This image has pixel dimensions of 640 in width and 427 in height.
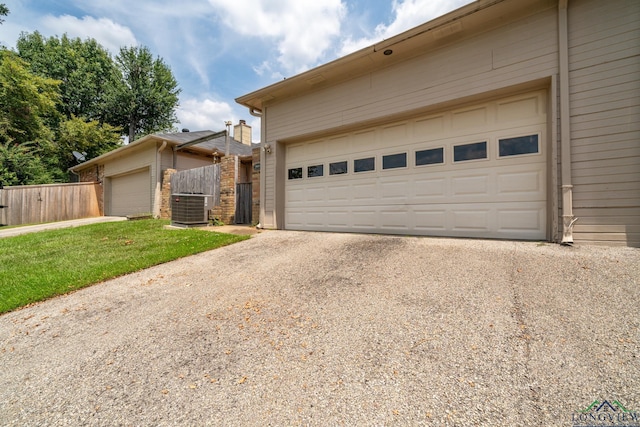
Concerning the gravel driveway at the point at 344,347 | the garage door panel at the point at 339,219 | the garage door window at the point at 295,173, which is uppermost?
the garage door window at the point at 295,173

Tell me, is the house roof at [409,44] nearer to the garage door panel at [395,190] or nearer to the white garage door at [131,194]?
the garage door panel at [395,190]

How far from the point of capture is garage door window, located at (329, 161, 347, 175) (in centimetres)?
663

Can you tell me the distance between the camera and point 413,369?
71.7 inches

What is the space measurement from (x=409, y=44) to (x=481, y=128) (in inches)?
87.4

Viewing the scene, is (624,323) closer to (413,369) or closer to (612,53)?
(413,369)

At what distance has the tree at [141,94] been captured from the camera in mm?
22000

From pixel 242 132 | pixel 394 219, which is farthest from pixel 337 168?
pixel 242 132

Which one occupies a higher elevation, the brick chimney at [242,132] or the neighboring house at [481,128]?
the brick chimney at [242,132]

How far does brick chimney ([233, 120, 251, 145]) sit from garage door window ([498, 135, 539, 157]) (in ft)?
43.4

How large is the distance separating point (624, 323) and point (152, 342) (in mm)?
3942

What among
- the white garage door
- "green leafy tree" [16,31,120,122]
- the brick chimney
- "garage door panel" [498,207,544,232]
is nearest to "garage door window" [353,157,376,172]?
"garage door panel" [498,207,544,232]

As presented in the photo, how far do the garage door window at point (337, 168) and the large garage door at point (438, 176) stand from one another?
0.08 feet

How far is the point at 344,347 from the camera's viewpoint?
6.85ft

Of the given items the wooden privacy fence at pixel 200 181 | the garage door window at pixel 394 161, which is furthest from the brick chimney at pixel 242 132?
the garage door window at pixel 394 161
